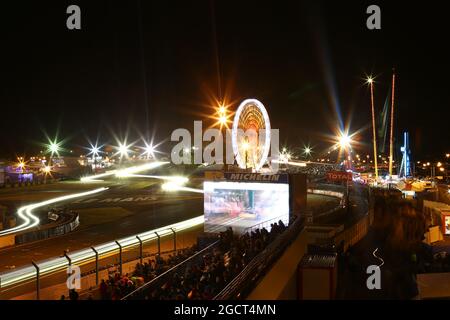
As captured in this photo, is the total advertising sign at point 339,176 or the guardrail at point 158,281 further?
the total advertising sign at point 339,176

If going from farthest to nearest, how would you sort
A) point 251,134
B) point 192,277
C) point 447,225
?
point 251,134 → point 447,225 → point 192,277

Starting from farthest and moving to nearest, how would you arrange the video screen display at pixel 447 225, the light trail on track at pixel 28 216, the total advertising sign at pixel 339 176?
the total advertising sign at pixel 339 176 → the video screen display at pixel 447 225 → the light trail on track at pixel 28 216

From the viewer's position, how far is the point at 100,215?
105ft

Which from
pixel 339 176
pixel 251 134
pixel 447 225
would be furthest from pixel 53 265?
pixel 339 176

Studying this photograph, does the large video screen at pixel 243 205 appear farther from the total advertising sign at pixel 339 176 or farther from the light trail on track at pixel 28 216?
the total advertising sign at pixel 339 176

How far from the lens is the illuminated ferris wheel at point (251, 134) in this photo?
2786 cm

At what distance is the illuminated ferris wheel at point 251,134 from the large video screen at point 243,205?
839 cm

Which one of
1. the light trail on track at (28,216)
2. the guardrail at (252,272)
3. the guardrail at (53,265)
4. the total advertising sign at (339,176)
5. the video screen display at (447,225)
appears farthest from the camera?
the total advertising sign at (339,176)

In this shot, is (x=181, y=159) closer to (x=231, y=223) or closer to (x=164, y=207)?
(x=164, y=207)

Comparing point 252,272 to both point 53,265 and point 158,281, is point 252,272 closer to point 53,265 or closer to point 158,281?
point 158,281

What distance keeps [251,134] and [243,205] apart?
37.0 feet

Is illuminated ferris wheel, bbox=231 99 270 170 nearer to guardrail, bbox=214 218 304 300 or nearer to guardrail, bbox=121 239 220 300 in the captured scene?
guardrail, bbox=121 239 220 300

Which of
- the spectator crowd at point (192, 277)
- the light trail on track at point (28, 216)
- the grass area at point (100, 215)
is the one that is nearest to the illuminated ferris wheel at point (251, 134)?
the grass area at point (100, 215)

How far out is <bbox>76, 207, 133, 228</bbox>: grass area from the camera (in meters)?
28.9
